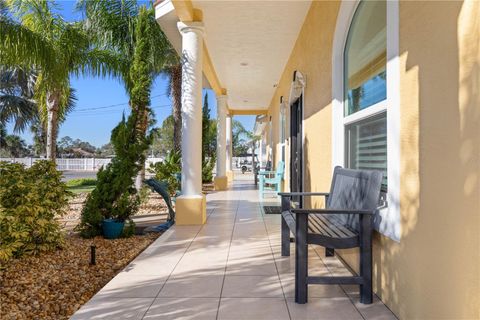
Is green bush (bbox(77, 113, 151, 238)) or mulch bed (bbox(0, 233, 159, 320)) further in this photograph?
green bush (bbox(77, 113, 151, 238))

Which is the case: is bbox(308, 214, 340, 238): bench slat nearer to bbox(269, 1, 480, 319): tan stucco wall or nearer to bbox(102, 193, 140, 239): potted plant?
bbox(269, 1, 480, 319): tan stucco wall

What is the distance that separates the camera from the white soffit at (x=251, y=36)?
5.08 meters

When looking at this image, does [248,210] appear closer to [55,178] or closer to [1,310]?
[55,178]

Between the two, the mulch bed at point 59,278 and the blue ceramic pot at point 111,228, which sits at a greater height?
the blue ceramic pot at point 111,228

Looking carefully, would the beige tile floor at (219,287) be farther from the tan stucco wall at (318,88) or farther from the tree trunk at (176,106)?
the tree trunk at (176,106)

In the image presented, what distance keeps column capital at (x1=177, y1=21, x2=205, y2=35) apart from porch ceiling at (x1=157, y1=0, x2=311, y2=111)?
175mm

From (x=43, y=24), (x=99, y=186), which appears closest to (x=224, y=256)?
(x=99, y=186)

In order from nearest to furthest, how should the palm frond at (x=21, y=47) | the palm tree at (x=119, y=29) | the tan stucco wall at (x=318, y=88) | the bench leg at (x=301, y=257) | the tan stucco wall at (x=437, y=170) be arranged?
1. the tan stucco wall at (x=437, y=170)
2. the bench leg at (x=301, y=257)
3. the tan stucco wall at (x=318, y=88)
4. the palm frond at (x=21, y=47)
5. the palm tree at (x=119, y=29)

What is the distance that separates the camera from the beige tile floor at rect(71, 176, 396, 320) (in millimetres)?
2352

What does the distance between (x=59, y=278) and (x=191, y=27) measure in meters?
4.11

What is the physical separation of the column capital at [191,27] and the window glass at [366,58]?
8.64 feet

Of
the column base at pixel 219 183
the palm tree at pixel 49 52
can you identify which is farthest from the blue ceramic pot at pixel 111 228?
the column base at pixel 219 183

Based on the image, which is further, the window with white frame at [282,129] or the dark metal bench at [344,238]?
the window with white frame at [282,129]

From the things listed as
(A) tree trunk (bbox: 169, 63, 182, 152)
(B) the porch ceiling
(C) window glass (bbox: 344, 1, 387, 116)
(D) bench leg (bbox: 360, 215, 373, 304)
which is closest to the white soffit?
(B) the porch ceiling
